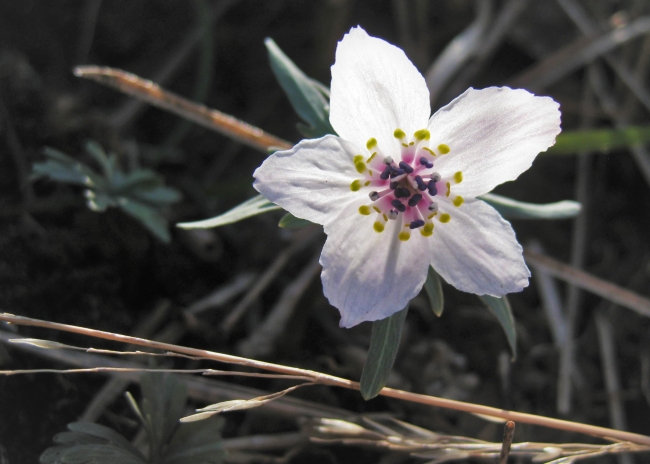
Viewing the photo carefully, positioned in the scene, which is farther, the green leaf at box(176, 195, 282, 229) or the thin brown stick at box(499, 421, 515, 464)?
the green leaf at box(176, 195, 282, 229)

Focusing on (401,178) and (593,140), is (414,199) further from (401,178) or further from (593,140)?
(593,140)

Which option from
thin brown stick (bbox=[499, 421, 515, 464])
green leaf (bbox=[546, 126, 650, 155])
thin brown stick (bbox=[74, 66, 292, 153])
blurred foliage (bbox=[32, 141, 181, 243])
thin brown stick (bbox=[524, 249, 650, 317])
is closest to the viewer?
thin brown stick (bbox=[499, 421, 515, 464])

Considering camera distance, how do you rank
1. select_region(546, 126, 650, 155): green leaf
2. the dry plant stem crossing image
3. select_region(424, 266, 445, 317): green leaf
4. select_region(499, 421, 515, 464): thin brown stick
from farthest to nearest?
select_region(546, 126, 650, 155): green leaf
select_region(424, 266, 445, 317): green leaf
the dry plant stem crossing image
select_region(499, 421, 515, 464): thin brown stick

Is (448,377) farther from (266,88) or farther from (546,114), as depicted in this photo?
(266,88)

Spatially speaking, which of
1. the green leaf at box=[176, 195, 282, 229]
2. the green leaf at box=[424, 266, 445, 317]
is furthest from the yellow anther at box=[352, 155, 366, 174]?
the green leaf at box=[424, 266, 445, 317]

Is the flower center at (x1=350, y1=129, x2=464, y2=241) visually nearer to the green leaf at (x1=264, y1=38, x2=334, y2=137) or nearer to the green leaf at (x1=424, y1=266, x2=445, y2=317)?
the green leaf at (x1=424, y1=266, x2=445, y2=317)

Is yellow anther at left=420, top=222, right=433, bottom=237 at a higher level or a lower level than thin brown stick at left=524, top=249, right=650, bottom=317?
lower

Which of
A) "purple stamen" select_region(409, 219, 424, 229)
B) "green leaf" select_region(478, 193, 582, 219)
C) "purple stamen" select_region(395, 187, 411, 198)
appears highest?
"green leaf" select_region(478, 193, 582, 219)

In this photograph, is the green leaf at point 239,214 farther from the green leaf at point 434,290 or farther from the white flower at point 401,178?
the green leaf at point 434,290

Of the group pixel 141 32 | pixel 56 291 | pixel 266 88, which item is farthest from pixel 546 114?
pixel 141 32
